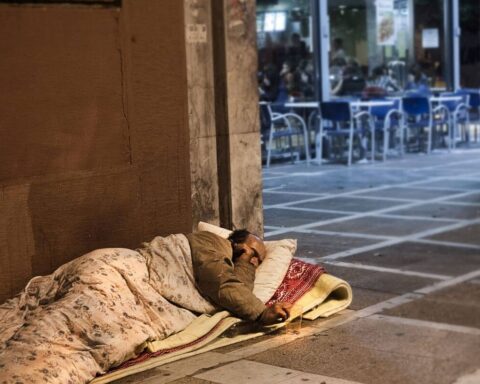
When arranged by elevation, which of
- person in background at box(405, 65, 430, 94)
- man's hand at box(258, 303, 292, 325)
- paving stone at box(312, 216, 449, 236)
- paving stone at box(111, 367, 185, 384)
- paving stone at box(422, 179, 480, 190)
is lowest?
paving stone at box(111, 367, 185, 384)

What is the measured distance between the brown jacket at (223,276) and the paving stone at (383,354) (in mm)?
365

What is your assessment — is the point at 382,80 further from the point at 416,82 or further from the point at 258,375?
the point at 258,375

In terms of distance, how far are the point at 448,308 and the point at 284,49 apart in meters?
10.2

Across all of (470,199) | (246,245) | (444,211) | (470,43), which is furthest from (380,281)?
(470,43)

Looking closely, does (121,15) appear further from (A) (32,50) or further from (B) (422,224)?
(B) (422,224)

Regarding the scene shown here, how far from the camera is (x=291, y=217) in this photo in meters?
10.2

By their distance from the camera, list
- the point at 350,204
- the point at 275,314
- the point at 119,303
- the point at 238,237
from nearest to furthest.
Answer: the point at 119,303
the point at 275,314
the point at 238,237
the point at 350,204

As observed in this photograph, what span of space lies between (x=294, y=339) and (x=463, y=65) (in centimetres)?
1559

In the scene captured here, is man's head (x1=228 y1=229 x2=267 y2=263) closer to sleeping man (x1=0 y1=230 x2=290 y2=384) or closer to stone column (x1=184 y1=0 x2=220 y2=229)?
sleeping man (x1=0 y1=230 x2=290 y2=384)

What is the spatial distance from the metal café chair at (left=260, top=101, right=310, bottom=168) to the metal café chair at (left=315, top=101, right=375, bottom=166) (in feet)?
0.92

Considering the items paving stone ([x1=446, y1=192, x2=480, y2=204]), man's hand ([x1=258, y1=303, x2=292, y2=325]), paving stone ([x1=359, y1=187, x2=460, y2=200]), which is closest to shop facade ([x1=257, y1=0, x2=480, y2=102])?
paving stone ([x1=359, y1=187, x2=460, y2=200])

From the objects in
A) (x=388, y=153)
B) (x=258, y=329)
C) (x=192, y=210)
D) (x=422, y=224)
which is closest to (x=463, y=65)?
(x=388, y=153)

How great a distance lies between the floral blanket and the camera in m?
4.83

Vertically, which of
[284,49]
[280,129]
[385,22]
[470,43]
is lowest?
[280,129]
